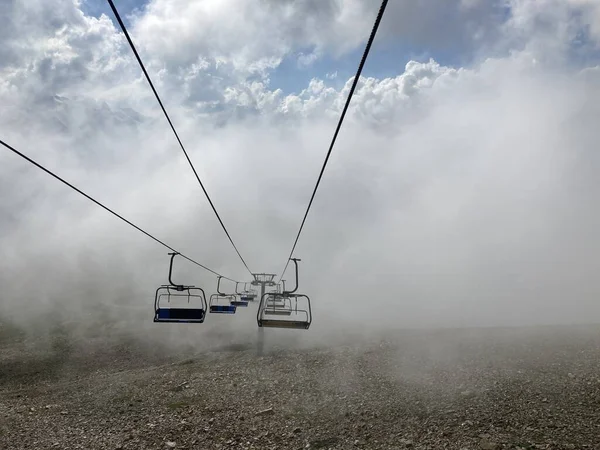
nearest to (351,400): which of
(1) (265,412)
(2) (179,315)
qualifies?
(1) (265,412)

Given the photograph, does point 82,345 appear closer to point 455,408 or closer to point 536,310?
point 455,408

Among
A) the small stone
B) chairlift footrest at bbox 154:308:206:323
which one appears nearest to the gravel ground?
the small stone

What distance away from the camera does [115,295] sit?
143 m

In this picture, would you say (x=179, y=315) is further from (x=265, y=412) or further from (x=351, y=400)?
(x=351, y=400)

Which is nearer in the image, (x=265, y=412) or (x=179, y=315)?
(x=179, y=315)

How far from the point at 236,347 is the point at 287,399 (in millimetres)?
32189

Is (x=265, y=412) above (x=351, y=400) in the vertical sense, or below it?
below

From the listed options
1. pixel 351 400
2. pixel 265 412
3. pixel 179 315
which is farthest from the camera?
pixel 351 400

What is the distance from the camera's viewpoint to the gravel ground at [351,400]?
25.8 meters

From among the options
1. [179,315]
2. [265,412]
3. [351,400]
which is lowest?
[265,412]

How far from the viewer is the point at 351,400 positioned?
1298 inches

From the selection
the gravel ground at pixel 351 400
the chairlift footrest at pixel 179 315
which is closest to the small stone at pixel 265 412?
the gravel ground at pixel 351 400

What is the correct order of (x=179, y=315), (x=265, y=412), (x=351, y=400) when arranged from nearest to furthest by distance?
(x=179, y=315) < (x=265, y=412) < (x=351, y=400)

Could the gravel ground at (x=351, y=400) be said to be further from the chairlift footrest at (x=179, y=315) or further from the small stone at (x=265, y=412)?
the chairlift footrest at (x=179, y=315)
